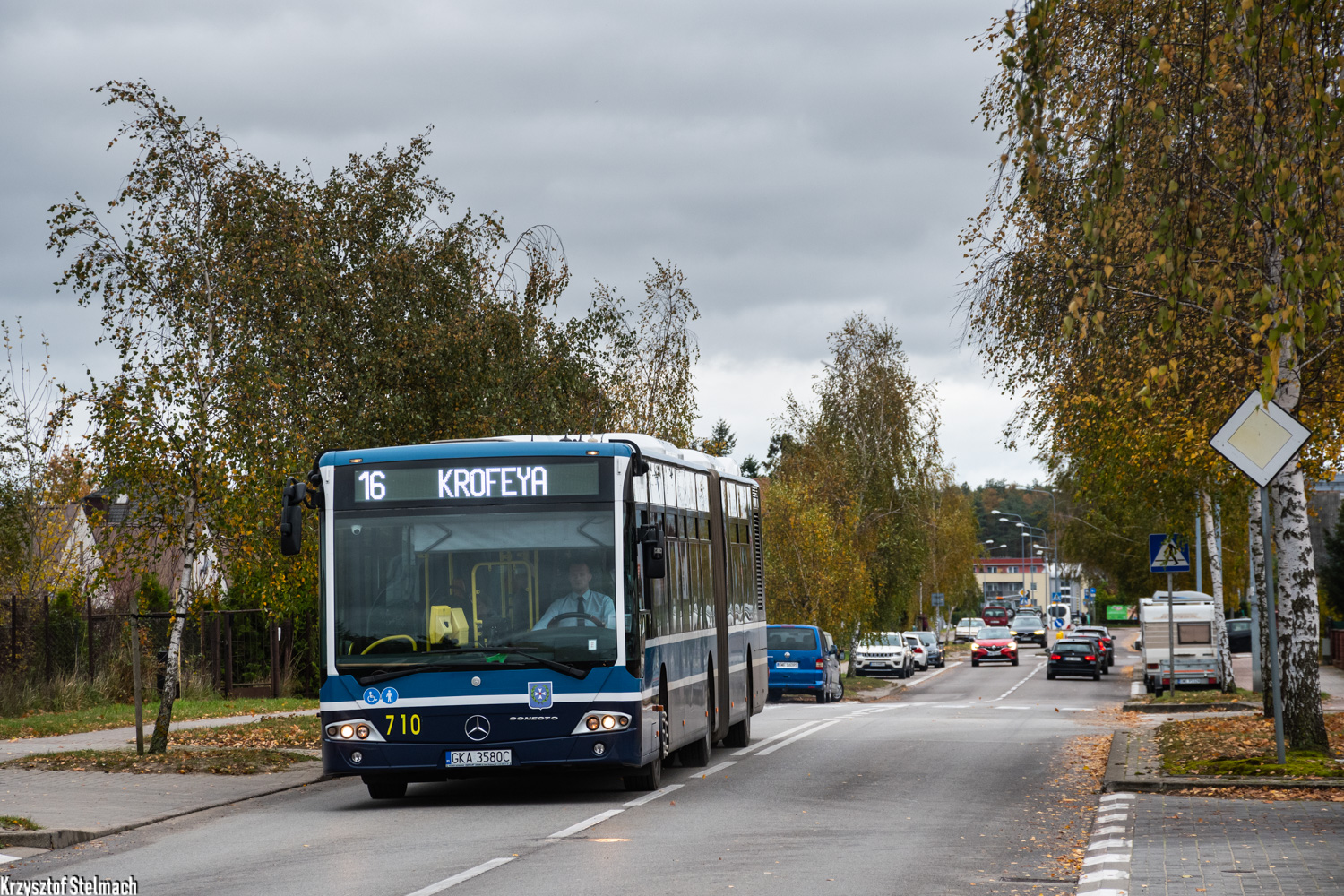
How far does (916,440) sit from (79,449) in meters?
46.7

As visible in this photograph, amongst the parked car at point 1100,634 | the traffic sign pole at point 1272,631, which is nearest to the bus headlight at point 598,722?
the traffic sign pole at point 1272,631

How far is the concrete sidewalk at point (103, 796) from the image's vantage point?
12211 mm

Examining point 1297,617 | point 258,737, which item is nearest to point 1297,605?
point 1297,617

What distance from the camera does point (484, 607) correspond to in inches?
524

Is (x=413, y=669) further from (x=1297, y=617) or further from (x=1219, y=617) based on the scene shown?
(x=1219, y=617)

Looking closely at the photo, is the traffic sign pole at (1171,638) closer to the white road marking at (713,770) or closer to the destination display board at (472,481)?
the white road marking at (713,770)

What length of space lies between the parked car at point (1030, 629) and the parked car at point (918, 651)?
34.4 meters

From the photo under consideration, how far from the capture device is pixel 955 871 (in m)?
9.70

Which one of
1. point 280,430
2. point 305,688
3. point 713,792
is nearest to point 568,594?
point 713,792

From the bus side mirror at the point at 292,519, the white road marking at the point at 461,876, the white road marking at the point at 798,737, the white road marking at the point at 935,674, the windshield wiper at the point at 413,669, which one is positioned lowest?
the white road marking at the point at 935,674

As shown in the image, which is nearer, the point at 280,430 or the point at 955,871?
the point at 955,871

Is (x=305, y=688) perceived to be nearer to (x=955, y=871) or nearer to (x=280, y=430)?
(x=280, y=430)

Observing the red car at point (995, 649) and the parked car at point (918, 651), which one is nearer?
the parked car at point (918, 651)

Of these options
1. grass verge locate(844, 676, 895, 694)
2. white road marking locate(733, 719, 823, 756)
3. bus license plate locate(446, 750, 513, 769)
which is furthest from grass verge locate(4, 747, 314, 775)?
grass verge locate(844, 676, 895, 694)
